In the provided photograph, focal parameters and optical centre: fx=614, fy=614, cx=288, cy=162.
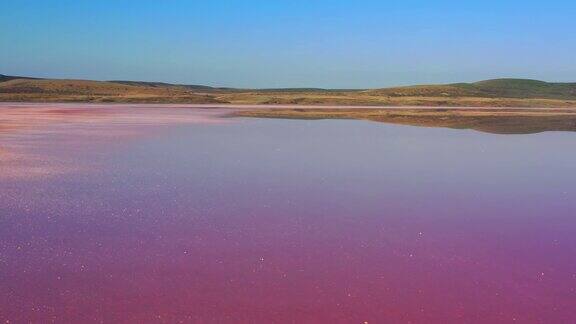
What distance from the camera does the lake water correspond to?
561 centimetres

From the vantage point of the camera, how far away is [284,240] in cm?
777

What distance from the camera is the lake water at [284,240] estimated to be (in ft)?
18.4

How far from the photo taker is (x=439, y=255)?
23.8ft

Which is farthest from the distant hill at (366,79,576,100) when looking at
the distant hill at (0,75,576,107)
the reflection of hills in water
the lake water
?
the lake water

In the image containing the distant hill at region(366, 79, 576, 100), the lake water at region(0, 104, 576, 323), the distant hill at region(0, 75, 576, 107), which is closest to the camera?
the lake water at region(0, 104, 576, 323)

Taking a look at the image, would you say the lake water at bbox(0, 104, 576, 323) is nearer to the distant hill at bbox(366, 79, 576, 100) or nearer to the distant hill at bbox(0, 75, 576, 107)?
the distant hill at bbox(0, 75, 576, 107)

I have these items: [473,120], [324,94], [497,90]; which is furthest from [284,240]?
[497,90]

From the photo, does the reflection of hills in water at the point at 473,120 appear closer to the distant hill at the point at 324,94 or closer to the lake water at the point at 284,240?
the lake water at the point at 284,240

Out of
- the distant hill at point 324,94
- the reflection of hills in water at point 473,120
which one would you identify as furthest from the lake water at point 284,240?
the distant hill at point 324,94

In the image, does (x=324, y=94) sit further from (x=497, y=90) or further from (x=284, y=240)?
(x=284, y=240)

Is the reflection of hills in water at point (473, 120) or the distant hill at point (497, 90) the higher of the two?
the distant hill at point (497, 90)

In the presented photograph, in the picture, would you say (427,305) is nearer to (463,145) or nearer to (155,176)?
(155,176)

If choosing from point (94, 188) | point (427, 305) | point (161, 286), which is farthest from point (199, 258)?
point (94, 188)

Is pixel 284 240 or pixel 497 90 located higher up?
pixel 497 90
